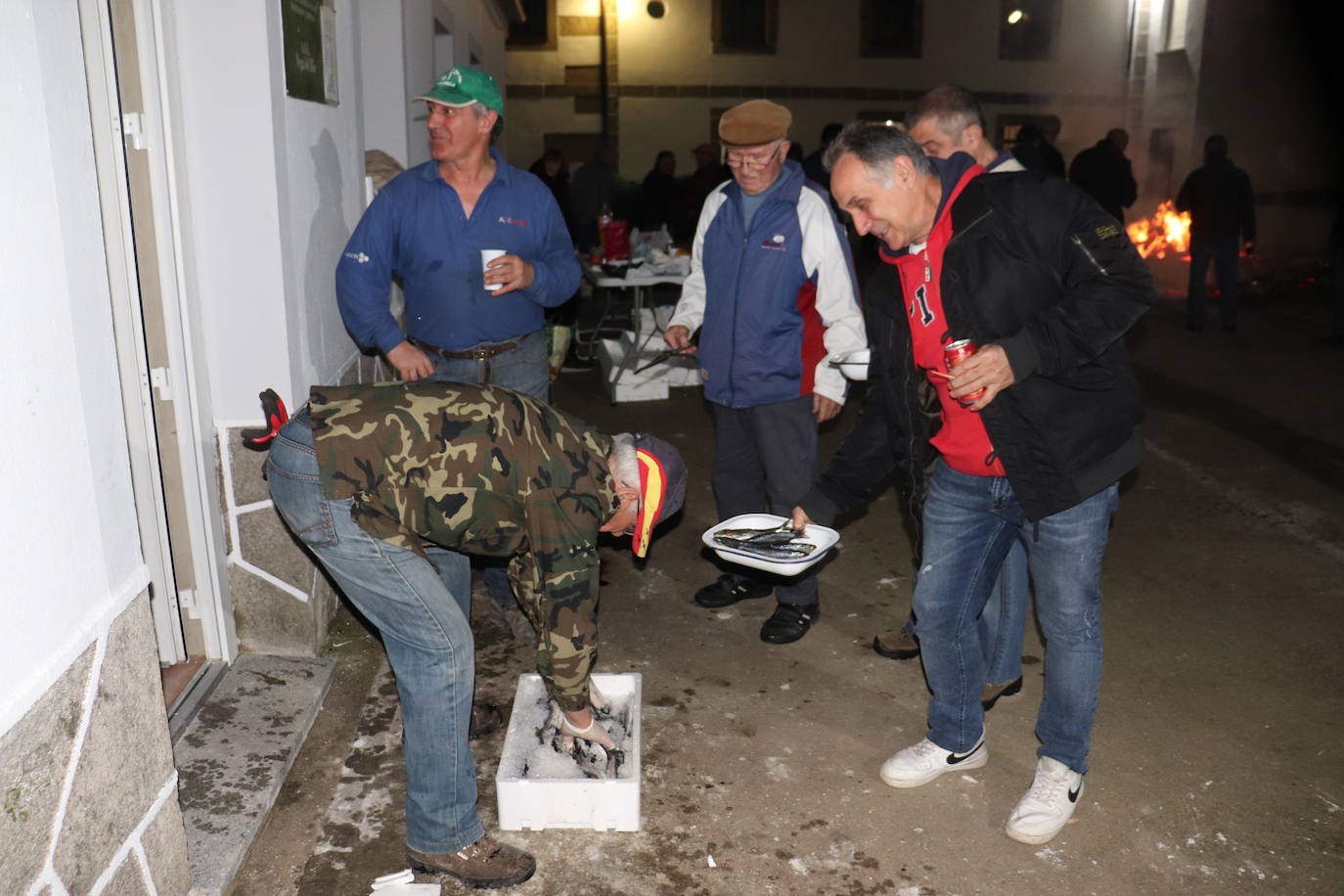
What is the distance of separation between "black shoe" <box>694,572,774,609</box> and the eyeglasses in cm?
187

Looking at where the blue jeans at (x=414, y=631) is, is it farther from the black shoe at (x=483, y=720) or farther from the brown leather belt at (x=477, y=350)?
the brown leather belt at (x=477, y=350)

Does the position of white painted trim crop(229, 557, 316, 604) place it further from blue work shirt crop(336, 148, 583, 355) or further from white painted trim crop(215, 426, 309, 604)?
blue work shirt crop(336, 148, 583, 355)

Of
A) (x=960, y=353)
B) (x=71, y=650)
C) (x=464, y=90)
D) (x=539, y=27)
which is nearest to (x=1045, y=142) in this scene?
(x=464, y=90)

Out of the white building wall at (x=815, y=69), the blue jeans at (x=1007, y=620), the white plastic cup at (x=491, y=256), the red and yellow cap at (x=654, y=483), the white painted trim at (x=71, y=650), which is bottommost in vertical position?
the blue jeans at (x=1007, y=620)

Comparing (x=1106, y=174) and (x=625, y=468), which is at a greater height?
(x=1106, y=174)

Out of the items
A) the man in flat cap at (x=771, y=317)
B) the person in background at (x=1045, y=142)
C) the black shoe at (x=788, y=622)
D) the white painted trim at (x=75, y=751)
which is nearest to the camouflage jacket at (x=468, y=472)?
the white painted trim at (x=75, y=751)

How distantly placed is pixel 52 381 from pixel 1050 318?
2.33 m

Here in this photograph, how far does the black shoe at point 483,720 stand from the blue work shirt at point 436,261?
4.69ft

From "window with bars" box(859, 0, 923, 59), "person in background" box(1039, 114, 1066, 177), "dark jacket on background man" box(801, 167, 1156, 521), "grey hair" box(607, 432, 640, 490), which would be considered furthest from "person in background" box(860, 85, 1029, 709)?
"window with bars" box(859, 0, 923, 59)

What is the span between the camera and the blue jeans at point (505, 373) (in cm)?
441

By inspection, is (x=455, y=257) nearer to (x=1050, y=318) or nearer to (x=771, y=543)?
(x=771, y=543)

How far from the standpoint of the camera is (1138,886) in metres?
3.11

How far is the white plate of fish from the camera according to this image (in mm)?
3363

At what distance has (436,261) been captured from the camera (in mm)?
4309
